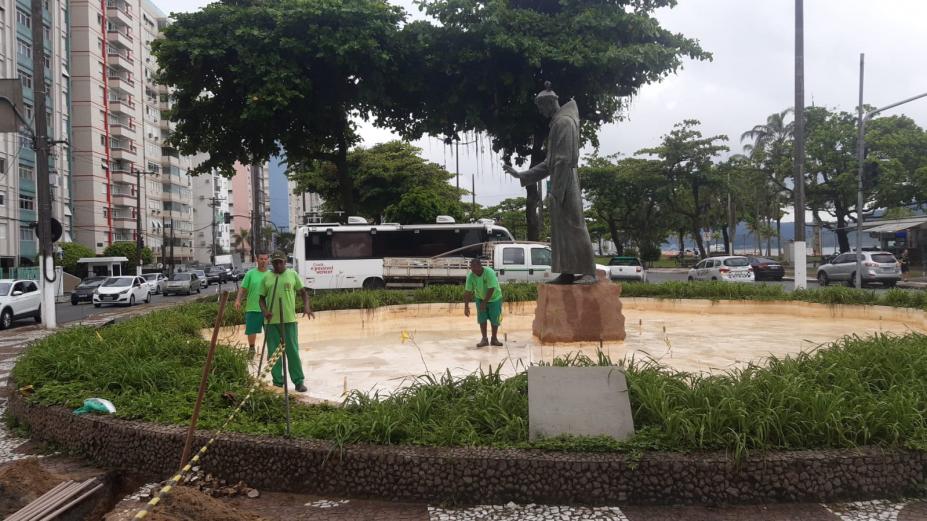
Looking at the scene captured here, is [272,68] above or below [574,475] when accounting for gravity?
above

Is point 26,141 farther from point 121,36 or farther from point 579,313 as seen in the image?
point 579,313

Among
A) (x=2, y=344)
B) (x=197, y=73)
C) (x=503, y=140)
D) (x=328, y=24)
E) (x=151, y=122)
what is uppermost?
(x=151, y=122)

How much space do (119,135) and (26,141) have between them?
1530 cm

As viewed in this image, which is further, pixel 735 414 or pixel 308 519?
pixel 735 414

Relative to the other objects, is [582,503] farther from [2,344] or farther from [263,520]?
[2,344]

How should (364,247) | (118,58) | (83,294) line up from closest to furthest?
(364,247)
(83,294)
(118,58)

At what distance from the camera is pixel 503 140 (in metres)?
21.4

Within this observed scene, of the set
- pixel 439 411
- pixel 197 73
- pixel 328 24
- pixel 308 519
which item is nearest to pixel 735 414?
pixel 439 411

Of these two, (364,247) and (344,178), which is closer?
(364,247)

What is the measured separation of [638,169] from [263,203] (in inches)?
2615

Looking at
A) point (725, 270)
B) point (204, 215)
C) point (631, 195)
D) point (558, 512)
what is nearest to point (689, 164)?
point (631, 195)

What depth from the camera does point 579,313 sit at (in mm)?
8336

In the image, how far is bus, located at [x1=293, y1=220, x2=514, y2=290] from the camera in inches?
842

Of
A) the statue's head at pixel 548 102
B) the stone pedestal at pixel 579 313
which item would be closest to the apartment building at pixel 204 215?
the statue's head at pixel 548 102
